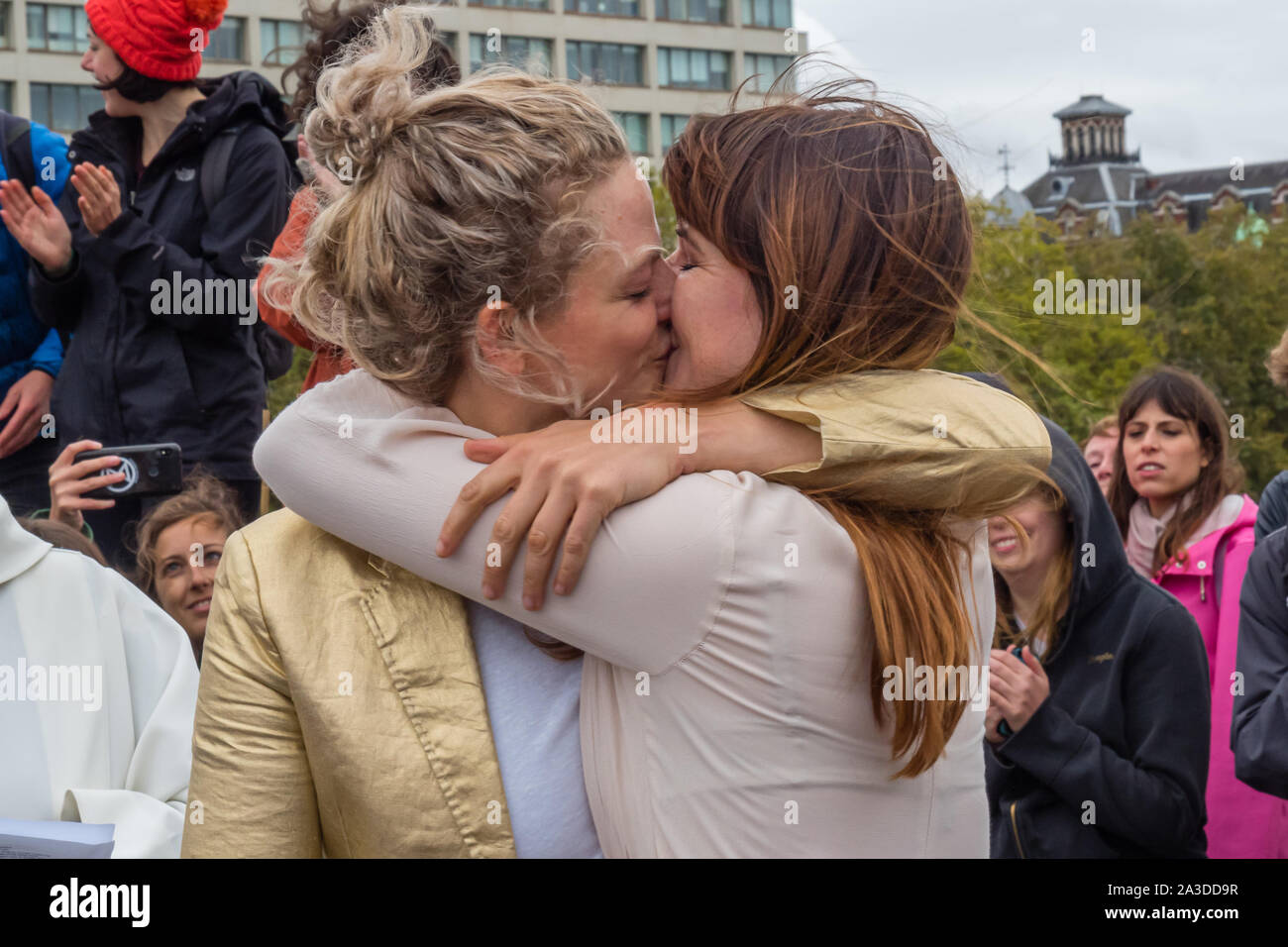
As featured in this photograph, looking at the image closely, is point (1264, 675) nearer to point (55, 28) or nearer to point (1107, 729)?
point (1107, 729)

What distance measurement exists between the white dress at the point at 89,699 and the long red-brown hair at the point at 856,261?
179cm

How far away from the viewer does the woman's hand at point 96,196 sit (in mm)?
4863

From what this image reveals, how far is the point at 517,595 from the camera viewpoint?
194cm

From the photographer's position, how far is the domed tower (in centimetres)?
12724

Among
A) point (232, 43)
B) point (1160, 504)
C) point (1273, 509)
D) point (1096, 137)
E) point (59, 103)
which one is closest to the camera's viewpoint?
point (1273, 509)

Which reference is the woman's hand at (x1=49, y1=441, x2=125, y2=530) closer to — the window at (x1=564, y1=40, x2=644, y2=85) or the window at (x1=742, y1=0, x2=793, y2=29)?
the window at (x1=564, y1=40, x2=644, y2=85)

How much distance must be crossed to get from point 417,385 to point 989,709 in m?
2.18

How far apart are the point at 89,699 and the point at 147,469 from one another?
5.19 feet

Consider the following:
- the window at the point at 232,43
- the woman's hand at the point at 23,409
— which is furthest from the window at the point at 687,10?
the woman's hand at the point at 23,409

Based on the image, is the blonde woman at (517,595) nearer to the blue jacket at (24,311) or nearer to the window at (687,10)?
the blue jacket at (24,311)

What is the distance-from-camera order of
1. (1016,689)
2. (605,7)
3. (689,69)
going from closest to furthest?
(1016,689) < (605,7) < (689,69)

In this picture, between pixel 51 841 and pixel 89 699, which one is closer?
pixel 51 841

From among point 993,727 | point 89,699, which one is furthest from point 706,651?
point 993,727

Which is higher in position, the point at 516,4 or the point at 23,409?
the point at 516,4
